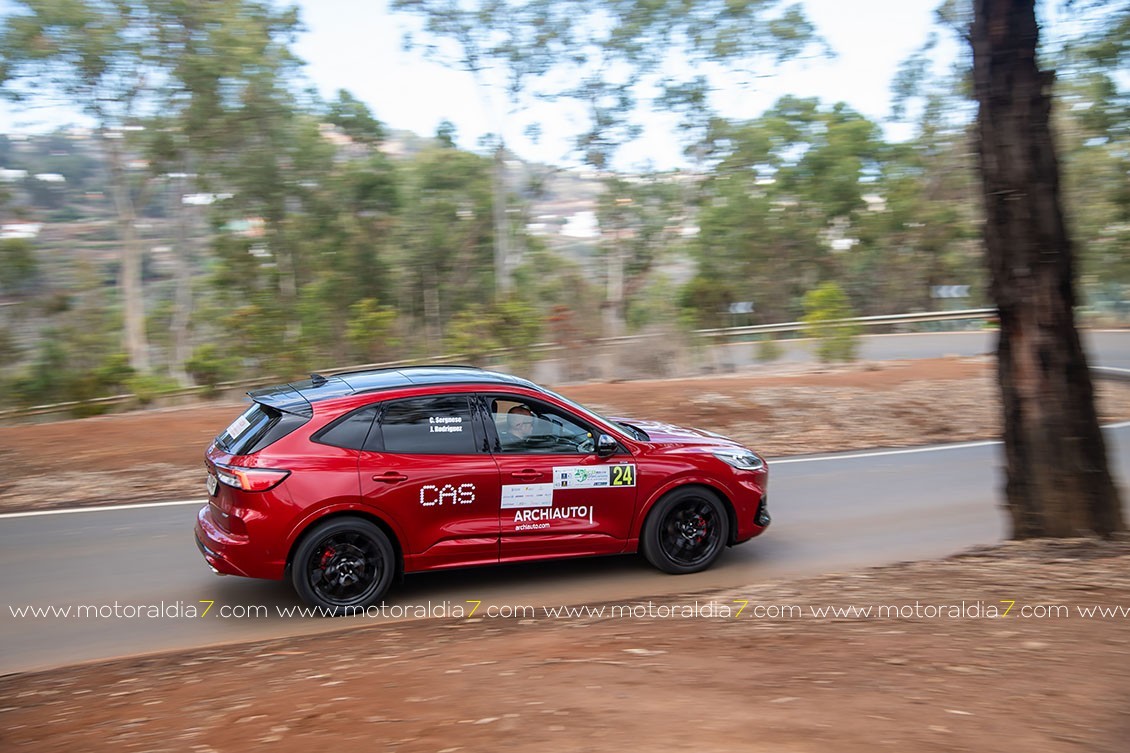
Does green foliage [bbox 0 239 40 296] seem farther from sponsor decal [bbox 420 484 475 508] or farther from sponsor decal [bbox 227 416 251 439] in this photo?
sponsor decal [bbox 420 484 475 508]

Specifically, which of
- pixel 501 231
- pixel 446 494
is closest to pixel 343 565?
pixel 446 494

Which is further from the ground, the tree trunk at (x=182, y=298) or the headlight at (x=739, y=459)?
the tree trunk at (x=182, y=298)

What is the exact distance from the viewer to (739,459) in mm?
8156

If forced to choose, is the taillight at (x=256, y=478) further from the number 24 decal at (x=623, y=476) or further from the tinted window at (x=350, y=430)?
the number 24 decal at (x=623, y=476)

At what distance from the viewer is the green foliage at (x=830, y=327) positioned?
74.8 feet

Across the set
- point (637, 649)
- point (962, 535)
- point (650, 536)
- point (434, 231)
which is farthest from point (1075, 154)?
point (637, 649)

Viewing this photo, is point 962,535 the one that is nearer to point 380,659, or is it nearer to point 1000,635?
point 1000,635

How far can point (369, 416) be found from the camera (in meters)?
7.34

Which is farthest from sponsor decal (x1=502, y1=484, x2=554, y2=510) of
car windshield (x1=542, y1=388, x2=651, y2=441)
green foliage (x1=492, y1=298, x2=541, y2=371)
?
green foliage (x1=492, y1=298, x2=541, y2=371)

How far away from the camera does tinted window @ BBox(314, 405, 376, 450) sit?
23.5 feet

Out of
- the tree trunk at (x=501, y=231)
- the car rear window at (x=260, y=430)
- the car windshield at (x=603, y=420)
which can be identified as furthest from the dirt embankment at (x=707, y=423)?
the tree trunk at (x=501, y=231)

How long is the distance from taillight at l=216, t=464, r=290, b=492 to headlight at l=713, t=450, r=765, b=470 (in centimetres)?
340

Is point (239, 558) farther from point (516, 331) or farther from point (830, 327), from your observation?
point (830, 327)

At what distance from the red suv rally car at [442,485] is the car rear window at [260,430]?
0.05ft
